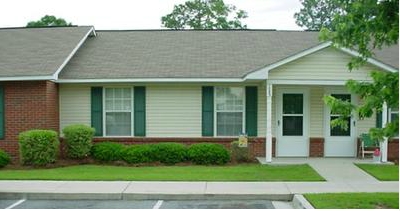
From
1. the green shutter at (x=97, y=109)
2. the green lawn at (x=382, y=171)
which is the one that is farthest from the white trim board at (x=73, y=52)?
the green lawn at (x=382, y=171)

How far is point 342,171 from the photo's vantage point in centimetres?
1366

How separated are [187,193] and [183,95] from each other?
6893 mm

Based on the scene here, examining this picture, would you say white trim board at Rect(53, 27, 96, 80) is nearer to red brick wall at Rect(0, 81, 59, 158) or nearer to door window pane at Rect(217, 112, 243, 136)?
red brick wall at Rect(0, 81, 59, 158)

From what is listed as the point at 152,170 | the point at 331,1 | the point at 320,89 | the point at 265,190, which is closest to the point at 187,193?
the point at 265,190

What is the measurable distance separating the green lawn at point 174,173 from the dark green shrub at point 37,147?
611 mm

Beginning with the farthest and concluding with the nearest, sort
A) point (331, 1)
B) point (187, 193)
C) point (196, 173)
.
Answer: point (196, 173), point (187, 193), point (331, 1)

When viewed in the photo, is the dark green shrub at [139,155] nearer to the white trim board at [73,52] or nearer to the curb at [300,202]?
the white trim board at [73,52]

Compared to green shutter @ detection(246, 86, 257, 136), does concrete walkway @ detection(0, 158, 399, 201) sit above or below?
below

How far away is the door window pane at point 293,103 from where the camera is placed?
56.0ft

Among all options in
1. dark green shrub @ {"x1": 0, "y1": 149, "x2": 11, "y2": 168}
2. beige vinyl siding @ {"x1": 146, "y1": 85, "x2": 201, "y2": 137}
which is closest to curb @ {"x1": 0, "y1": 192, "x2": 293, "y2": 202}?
dark green shrub @ {"x1": 0, "y1": 149, "x2": 11, "y2": 168}

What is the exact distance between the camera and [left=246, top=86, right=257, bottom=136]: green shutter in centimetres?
1684

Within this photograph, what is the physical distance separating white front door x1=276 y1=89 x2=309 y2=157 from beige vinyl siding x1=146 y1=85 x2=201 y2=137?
2661mm

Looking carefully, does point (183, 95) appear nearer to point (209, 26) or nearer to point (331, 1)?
point (331, 1)

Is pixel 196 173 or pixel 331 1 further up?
pixel 331 1
